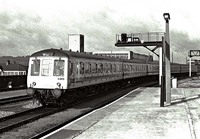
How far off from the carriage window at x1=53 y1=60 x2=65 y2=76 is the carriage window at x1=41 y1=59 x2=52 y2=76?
0.28m

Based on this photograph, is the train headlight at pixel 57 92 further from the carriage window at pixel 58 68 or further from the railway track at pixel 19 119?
the railway track at pixel 19 119

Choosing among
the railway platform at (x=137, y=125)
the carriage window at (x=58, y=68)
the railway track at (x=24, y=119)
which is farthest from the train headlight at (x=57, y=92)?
the railway platform at (x=137, y=125)

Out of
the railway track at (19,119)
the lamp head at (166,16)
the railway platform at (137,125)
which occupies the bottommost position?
the railway track at (19,119)

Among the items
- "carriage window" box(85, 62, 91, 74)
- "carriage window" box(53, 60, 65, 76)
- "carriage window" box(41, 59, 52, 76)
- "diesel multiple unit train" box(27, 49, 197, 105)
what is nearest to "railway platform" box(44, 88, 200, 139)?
"diesel multiple unit train" box(27, 49, 197, 105)

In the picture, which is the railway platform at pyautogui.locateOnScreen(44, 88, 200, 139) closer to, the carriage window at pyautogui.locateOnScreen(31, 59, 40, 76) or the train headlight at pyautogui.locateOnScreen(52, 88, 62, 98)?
the train headlight at pyautogui.locateOnScreen(52, 88, 62, 98)

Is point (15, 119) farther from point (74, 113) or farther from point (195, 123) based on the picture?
point (195, 123)

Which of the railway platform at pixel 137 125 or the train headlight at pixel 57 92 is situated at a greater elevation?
the train headlight at pixel 57 92

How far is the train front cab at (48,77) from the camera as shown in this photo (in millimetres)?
14070

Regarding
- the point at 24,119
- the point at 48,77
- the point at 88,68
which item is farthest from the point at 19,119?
the point at 88,68

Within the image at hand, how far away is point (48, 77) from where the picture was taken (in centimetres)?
1427

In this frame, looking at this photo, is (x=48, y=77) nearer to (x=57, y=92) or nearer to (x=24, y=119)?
(x=57, y=92)

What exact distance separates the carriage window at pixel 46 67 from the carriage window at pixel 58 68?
10.8 inches

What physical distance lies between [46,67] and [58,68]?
67 cm

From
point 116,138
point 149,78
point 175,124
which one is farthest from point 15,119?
point 149,78
